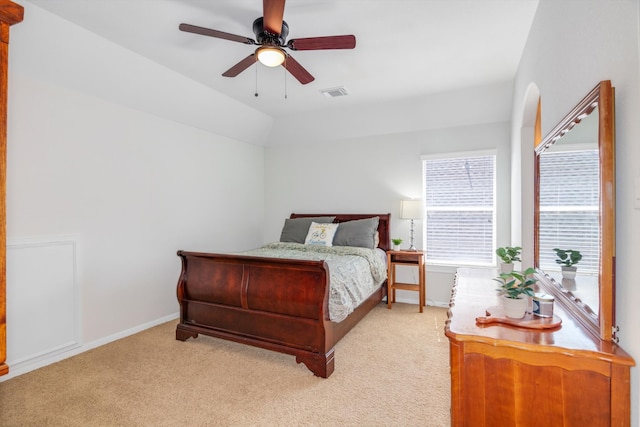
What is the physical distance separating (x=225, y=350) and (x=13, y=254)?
1.80 meters

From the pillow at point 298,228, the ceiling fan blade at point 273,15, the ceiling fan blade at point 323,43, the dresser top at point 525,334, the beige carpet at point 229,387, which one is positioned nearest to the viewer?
the dresser top at point 525,334

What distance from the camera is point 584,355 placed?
1.12 meters

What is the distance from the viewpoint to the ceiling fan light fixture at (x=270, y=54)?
83.5 inches

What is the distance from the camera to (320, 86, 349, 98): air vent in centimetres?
370

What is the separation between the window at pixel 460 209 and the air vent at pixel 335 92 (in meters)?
1.43

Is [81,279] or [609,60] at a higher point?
[609,60]

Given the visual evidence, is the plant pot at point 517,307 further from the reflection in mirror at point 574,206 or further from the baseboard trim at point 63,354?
the baseboard trim at point 63,354

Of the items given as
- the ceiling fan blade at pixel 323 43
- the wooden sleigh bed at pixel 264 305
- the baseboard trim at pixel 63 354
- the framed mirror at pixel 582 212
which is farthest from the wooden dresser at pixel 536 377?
the baseboard trim at pixel 63 354

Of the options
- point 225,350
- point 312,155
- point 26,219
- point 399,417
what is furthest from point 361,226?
point 26,219

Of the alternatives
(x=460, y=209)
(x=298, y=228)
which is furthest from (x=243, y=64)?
(x=460, y=209)

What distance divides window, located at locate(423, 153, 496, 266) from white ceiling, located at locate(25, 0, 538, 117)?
3.29 feet

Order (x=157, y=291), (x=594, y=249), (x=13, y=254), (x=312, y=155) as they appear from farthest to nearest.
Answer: (x=312, y=155)
(x=157, y=291)
(x=13, y=254)
(x=594, y=249)

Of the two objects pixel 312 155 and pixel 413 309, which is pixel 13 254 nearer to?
pixel 312 155

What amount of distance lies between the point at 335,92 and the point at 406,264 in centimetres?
225
